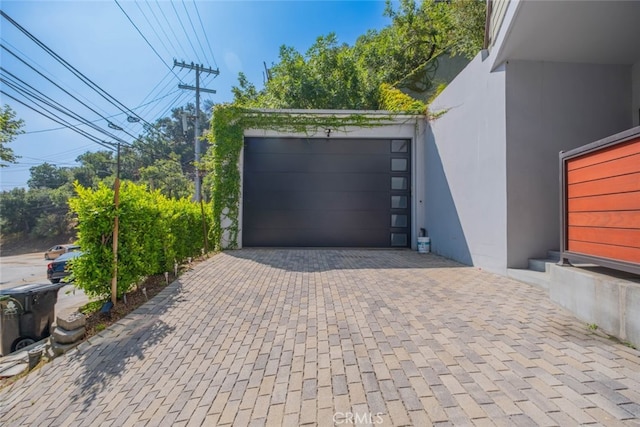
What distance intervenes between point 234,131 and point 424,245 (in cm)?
570

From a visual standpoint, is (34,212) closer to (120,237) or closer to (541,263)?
(120,237)

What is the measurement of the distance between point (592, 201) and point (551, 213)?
183 cm

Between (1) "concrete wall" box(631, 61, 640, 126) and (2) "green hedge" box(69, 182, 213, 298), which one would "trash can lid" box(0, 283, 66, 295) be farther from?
(1) "concrete wall" box(631, 61, 640, 126)

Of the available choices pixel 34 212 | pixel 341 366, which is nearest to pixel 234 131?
pixel 341 366

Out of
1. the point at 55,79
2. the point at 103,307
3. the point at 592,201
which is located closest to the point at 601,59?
the point at 592,201

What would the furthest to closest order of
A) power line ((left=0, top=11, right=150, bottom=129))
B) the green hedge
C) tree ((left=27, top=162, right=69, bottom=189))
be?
tree ((left=27, top=162, right=69, bottom=189)) → power line ((left=0, top=11, right=150, bottom=129)) → the green hedge

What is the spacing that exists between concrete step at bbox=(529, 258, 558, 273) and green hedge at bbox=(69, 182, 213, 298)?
5681 mm

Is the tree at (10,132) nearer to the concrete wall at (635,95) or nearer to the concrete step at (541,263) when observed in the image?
the concrete step at (541,263)

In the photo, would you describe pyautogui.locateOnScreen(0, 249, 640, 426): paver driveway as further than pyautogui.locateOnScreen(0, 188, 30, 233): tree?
No

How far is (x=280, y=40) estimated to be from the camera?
32.7 ft

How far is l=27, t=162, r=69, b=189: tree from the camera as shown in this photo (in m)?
32.6

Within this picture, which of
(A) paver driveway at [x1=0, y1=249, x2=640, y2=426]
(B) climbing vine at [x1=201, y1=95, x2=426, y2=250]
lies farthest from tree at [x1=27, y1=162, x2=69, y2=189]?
(A) paver driveway at [x1=0, y1=249, x2=640, y2=426]

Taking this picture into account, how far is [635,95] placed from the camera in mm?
4191

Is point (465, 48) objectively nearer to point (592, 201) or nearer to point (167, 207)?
point (592, 201)
